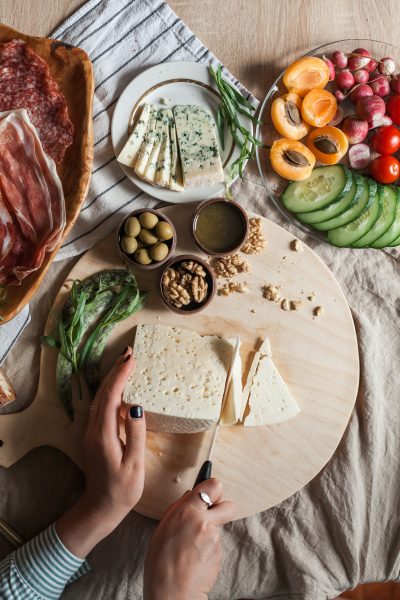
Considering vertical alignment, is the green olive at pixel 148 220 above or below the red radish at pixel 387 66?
above

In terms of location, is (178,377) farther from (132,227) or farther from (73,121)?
(73,121)

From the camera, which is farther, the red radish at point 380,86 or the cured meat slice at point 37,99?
the red radish at point 380,86

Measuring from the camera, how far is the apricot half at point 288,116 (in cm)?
210

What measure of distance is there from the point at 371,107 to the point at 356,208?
13.9 inches

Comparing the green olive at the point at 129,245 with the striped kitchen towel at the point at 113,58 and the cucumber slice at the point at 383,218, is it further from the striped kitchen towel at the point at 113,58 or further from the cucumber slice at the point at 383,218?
the cucumber slice at the point at 383,218

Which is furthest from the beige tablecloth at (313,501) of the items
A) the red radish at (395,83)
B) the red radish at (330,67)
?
the red radish at (395,83)

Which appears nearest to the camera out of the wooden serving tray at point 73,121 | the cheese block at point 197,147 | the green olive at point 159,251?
the wooden serving tray at point 73,121

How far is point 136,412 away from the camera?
194cm

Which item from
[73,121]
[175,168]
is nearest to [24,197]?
[73,121]

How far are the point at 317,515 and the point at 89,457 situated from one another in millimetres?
835

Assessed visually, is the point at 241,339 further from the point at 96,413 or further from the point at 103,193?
the point at 103,193

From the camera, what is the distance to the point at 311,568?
6.92 ft

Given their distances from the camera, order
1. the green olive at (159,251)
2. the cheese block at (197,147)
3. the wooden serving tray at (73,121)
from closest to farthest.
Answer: the wooden serving tray at (73,121) → the green olive at (159,251) → the cheese block at (197,147)

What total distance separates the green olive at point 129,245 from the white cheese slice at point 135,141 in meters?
0.28
